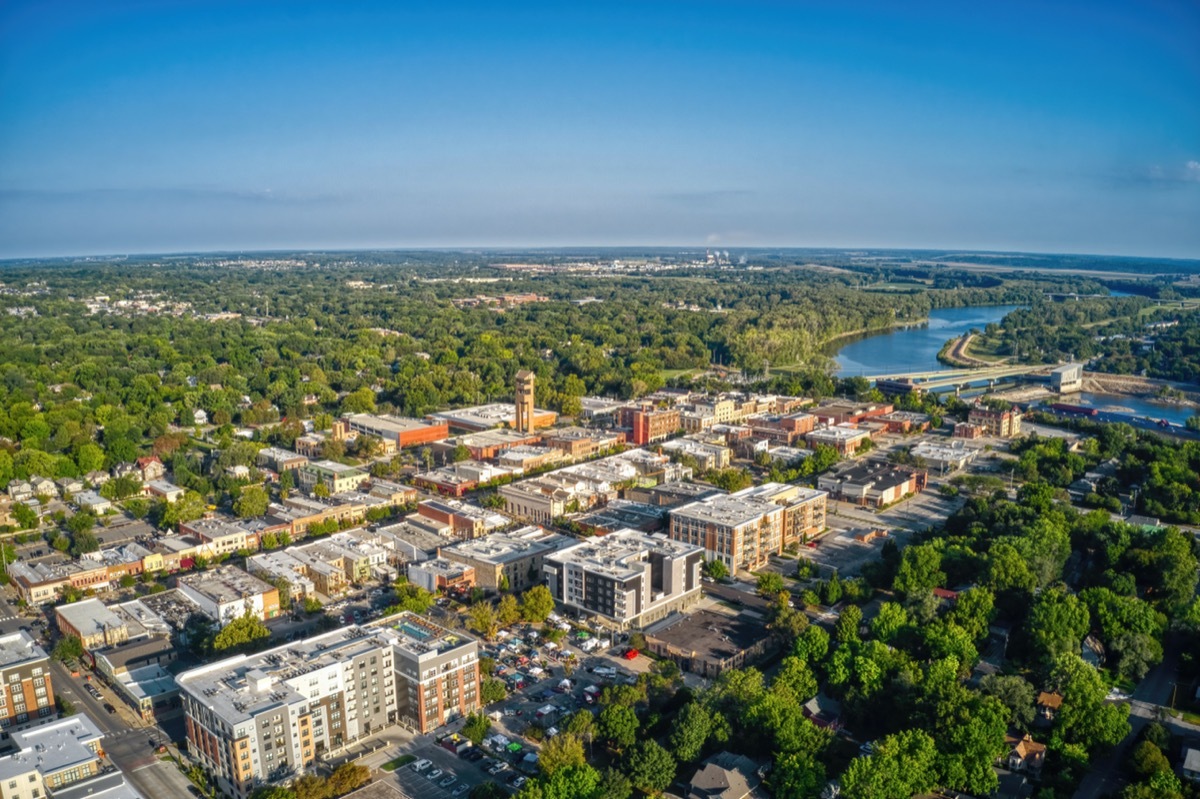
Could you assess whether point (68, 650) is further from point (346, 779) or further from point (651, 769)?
point (651, 769)

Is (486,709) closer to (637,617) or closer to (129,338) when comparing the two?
(637,617)

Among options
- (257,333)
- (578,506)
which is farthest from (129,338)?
(578,506)

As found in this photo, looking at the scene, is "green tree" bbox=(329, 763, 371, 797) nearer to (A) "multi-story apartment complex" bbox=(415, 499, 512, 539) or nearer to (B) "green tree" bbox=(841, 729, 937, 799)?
(B) "green tree" bbox=(841, 729, 937, 799)

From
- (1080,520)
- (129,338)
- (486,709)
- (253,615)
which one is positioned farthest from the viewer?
(129,338)

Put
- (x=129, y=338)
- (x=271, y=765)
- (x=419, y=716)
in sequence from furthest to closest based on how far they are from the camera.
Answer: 1. (x=129, y=338)
2. (x=419, y=716)
3. (x=271, y=765)

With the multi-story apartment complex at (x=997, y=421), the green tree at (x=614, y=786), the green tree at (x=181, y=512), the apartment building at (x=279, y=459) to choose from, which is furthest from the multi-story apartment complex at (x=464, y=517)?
the multi-story apartment complex at (x=997, y=421)

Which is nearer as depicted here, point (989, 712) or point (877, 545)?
point (989, 712)
